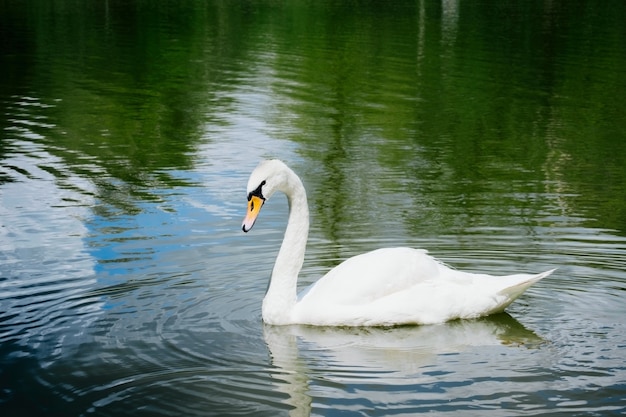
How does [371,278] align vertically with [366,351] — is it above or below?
above

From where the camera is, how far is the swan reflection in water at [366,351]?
320 inches

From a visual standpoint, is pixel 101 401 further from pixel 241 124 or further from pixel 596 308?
pixel 241 124

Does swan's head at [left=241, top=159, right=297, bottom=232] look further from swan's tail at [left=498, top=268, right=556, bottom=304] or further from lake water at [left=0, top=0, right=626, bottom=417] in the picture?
swan's tail at [left=498, top=268, right=556, bottom=304]

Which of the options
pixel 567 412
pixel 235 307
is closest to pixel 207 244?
pixel 235 307

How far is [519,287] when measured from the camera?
971cm

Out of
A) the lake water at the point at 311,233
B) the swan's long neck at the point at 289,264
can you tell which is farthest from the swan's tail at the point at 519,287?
the swan's long neck at the point at 289,264

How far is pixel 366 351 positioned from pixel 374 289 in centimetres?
80

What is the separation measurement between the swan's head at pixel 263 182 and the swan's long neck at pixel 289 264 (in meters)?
0.08

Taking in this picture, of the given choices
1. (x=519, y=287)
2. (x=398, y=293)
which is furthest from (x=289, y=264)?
(x=519, y=287)

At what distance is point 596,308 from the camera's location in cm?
991

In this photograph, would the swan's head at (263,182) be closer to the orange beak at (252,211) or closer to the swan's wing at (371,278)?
the orange beak at (252,211)

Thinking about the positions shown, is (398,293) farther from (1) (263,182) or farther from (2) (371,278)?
(1) (263,182)

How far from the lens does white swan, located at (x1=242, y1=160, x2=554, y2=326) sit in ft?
31.4

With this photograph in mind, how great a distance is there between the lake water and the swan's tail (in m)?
0.23
